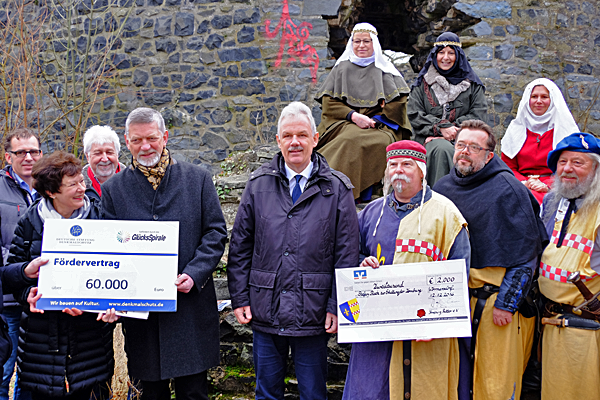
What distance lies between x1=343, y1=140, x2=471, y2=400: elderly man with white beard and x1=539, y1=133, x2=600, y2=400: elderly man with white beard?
58 cm

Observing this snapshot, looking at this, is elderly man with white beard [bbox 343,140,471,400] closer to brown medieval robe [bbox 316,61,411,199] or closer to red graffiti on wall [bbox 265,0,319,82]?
brown medieval robe [bbox 316,61,411,199]

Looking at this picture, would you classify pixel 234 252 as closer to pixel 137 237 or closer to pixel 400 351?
pixel 137 237

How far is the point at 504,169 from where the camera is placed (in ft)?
9.48

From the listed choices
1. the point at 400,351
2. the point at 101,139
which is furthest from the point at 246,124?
the point at 400,351

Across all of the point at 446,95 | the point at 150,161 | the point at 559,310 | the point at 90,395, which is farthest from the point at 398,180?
the point at 446,95

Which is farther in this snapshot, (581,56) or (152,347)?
(581,56)

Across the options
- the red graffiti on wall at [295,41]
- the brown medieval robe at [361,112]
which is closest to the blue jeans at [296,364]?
the brown medieval robe at [361,112]

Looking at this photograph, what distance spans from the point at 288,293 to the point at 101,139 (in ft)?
5.56

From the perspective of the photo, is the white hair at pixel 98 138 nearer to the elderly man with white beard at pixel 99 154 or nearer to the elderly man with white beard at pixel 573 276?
the elderly man with white beard at pixel 99 154

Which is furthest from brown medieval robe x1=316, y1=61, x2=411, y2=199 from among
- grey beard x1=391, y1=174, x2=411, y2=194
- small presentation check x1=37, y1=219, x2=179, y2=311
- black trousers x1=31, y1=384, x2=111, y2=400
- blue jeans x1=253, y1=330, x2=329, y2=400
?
black trousers x1=31, y1=384, x2=111, y2=400

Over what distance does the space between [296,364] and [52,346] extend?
4.16ft

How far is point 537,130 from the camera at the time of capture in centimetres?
399

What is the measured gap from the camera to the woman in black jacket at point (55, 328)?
248 centimetres

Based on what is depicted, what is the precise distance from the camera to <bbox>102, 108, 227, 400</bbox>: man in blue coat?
2.61 meters
